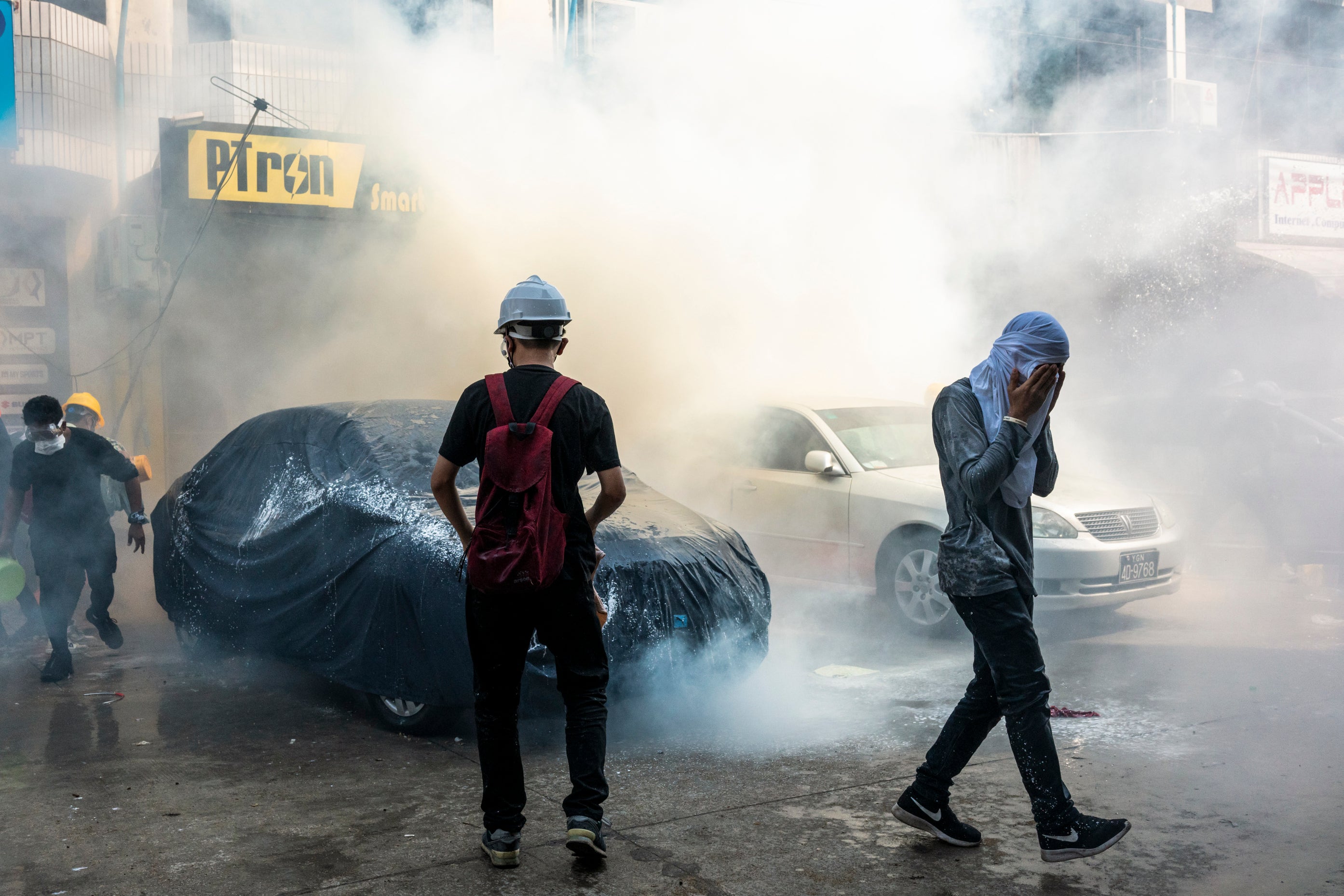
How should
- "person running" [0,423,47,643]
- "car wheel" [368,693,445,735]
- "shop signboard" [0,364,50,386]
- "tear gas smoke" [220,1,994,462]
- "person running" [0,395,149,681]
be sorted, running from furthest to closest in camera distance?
"shop signboard" [0,364,50,386], "tear gas smoke" [220,1,994,462], "person running" [0,423,47,643], "person running" [0,395,149,681], "car wheel" [368,693,445,735]

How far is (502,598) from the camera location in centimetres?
330

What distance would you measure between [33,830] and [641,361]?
7025 mm

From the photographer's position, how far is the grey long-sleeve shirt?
10.5 ft

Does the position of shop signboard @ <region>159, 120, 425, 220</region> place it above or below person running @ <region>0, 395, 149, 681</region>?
above

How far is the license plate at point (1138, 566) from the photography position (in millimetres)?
6602

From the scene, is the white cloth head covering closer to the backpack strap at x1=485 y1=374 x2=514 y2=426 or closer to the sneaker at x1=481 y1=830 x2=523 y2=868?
the backpack strap at x1=485 y1=374 x2=514 y2=426

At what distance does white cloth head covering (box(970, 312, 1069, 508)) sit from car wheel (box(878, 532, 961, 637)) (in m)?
3.29

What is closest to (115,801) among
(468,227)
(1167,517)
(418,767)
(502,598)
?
(418,767)

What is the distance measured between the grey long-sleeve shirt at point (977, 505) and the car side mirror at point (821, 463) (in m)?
3.59

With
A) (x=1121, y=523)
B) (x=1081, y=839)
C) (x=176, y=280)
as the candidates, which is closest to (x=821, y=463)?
(x=1121, y=523)

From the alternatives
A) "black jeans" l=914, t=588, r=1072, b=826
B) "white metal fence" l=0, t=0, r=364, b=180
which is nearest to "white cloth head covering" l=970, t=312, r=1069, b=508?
"black jeans" l=914, t=588, r=1072, b=826

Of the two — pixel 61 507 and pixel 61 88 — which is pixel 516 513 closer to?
pixel 61 507

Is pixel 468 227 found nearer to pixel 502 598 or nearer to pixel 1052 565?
pixel 1052 565

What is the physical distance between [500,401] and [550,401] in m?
0.14
